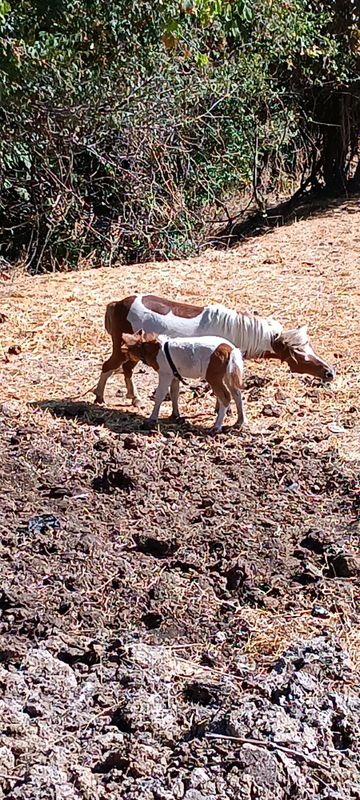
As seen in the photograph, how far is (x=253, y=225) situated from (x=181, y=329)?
7.82 m

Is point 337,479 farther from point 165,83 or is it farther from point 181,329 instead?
point 165,83

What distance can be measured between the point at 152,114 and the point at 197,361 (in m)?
6.05

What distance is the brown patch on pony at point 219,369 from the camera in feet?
20.1

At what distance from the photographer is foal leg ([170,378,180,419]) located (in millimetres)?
6558

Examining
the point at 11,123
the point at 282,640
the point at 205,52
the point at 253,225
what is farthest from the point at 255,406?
the point at 253,225

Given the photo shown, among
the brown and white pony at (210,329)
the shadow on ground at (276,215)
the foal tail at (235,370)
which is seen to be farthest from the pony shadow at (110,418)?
the shadow on ground at (276,215)

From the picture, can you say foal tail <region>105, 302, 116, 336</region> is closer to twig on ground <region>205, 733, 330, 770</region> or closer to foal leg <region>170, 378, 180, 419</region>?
foal leg <region>170, 378, 180, 419</region>

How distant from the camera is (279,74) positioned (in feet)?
44.8

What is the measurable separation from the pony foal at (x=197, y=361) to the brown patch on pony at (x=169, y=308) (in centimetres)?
26

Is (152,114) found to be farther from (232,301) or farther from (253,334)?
(253,334)

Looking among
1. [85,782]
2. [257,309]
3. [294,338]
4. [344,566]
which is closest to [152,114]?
[257,309]

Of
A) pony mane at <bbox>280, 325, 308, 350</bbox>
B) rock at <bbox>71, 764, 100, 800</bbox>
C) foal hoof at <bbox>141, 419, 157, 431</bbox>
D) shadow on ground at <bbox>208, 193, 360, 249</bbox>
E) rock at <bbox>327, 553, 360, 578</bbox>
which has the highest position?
rock at <bbox>71, 764, 100, 800</bbox>

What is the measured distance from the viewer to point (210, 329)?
6.54m

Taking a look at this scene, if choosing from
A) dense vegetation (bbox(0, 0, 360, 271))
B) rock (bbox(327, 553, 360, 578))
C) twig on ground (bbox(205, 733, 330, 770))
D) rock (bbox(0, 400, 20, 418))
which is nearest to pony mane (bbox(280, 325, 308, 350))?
rock (bbox(0, 400, 20, 418))
